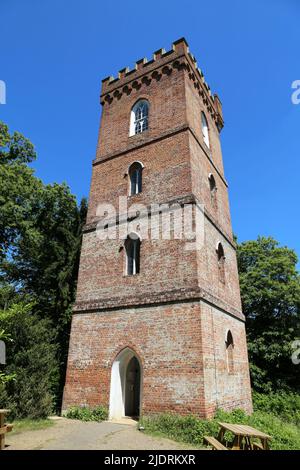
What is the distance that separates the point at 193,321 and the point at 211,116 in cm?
1311

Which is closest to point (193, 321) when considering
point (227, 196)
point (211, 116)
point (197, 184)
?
point (197, 184)

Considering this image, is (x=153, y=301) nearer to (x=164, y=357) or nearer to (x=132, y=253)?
(x=164, y=357)

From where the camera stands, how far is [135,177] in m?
14.4

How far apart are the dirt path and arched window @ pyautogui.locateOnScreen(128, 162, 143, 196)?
8797 mm

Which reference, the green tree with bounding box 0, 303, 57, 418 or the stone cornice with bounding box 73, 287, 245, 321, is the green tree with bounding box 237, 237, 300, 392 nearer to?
the stone cornice with bounding box 73, 287, 245, 321

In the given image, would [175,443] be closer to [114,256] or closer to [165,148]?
[114,256]

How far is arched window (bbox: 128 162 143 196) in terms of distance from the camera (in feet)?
46.1

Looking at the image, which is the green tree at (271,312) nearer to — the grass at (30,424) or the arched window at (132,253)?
the arched window at (132,253)

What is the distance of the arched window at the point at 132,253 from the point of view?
12.4 meters

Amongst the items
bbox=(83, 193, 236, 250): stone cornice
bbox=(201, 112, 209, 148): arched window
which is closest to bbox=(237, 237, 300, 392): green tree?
bbox=(83, 193, 236, 250): stone cornice

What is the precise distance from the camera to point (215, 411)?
30.8ft

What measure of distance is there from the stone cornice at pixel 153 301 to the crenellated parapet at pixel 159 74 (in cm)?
1094

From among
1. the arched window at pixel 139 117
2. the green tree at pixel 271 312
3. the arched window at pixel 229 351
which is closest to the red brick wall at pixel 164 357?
the arched window at pixel 229 351

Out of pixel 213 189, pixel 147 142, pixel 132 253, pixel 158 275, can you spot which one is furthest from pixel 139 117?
pixel 158 275
